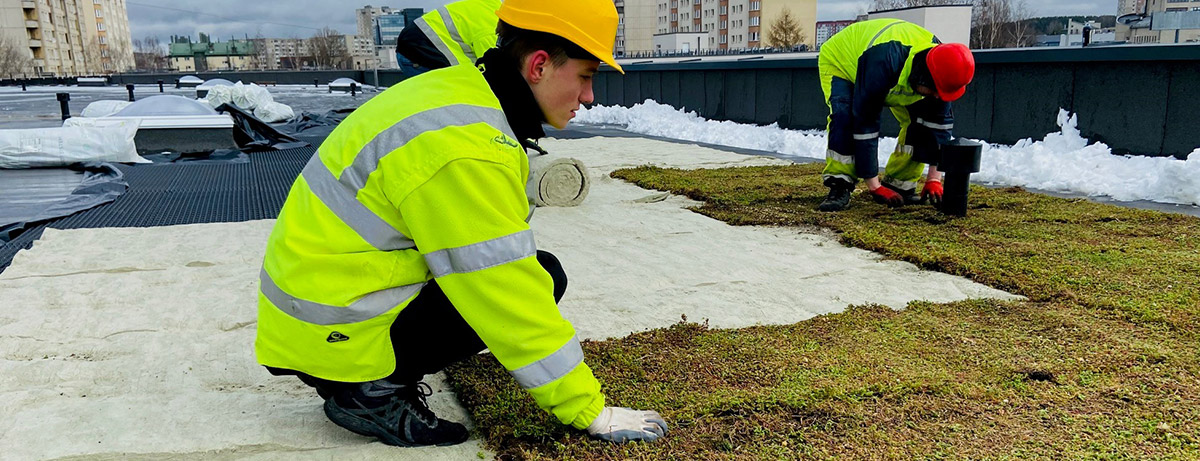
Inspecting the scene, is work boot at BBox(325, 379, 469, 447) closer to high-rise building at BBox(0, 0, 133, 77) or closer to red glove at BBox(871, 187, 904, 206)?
red glove at BBox(871, 187, 904, 206)

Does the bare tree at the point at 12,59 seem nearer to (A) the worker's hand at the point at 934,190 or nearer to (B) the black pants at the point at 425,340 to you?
(A) the worker's hand at the point at 934,190

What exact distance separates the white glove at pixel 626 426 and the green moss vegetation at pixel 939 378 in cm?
2

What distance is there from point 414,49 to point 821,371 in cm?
311

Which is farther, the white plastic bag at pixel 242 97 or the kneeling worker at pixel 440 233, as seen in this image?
the white plastic bag at pixel 242 97

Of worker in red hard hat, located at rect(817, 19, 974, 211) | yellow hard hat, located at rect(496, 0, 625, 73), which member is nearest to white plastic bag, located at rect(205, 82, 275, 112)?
worker in red hard hat, located at rect(817, 19, 974, 211)

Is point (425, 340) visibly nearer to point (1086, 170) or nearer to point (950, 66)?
point (950, 66)

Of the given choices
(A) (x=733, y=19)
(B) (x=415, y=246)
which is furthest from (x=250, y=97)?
(A) (x=733, y=19)

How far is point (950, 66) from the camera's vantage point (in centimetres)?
440

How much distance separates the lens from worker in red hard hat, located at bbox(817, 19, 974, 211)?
4.65 metres

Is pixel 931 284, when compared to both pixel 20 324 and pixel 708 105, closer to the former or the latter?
pixel 20 324

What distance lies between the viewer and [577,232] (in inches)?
179

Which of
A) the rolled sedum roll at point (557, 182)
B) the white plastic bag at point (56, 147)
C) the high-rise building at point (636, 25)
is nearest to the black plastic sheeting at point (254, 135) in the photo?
the white plastic bag at point (56, 147)

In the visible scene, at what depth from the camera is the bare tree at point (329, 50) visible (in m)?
67.1

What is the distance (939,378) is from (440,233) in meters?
1.49
